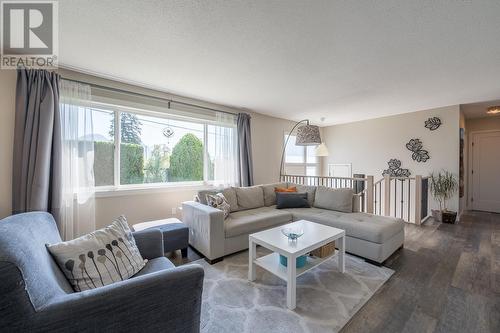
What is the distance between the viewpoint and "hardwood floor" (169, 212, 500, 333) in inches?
61.7

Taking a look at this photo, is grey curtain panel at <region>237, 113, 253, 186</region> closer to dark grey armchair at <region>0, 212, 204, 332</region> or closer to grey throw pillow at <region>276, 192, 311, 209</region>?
grey throw pillow at <region>276, 192, 311, 209</region>

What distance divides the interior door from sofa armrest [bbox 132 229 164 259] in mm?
7347

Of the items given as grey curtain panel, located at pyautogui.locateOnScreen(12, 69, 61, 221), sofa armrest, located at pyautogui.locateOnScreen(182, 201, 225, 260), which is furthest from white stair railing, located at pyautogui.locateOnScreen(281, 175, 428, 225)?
grey curtain panel, located at pyautogui.locateOnScreen(12, 69, 61, 221)

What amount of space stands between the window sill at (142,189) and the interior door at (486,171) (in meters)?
6.65

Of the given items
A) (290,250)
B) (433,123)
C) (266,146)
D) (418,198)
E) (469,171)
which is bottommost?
(290,250)

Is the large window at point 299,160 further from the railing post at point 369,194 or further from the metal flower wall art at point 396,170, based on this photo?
the railing post at point 369,194

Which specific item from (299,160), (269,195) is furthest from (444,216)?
(269,195)

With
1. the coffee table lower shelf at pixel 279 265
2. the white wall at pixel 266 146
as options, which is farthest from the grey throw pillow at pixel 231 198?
the white wall at pixel 266 146

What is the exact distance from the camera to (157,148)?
361 centimetres

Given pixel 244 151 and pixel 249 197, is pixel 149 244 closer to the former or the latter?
pixel 249 197

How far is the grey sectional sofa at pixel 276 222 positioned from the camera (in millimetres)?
2518

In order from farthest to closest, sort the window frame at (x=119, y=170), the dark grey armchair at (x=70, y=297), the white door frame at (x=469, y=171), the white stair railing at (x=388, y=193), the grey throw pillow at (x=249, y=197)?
1. the white door frame at (x=469, y=171)
2. the white stair railing at (x=388, y=193)
3. the grey throw pillow at (x=249, y=197)
4. the window frame at (x=119, y=170)
5. the dark grey armchair at (x=70, y=297)

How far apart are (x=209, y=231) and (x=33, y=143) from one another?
88.0 inches

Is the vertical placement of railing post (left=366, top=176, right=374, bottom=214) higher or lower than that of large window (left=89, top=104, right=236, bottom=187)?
lower
